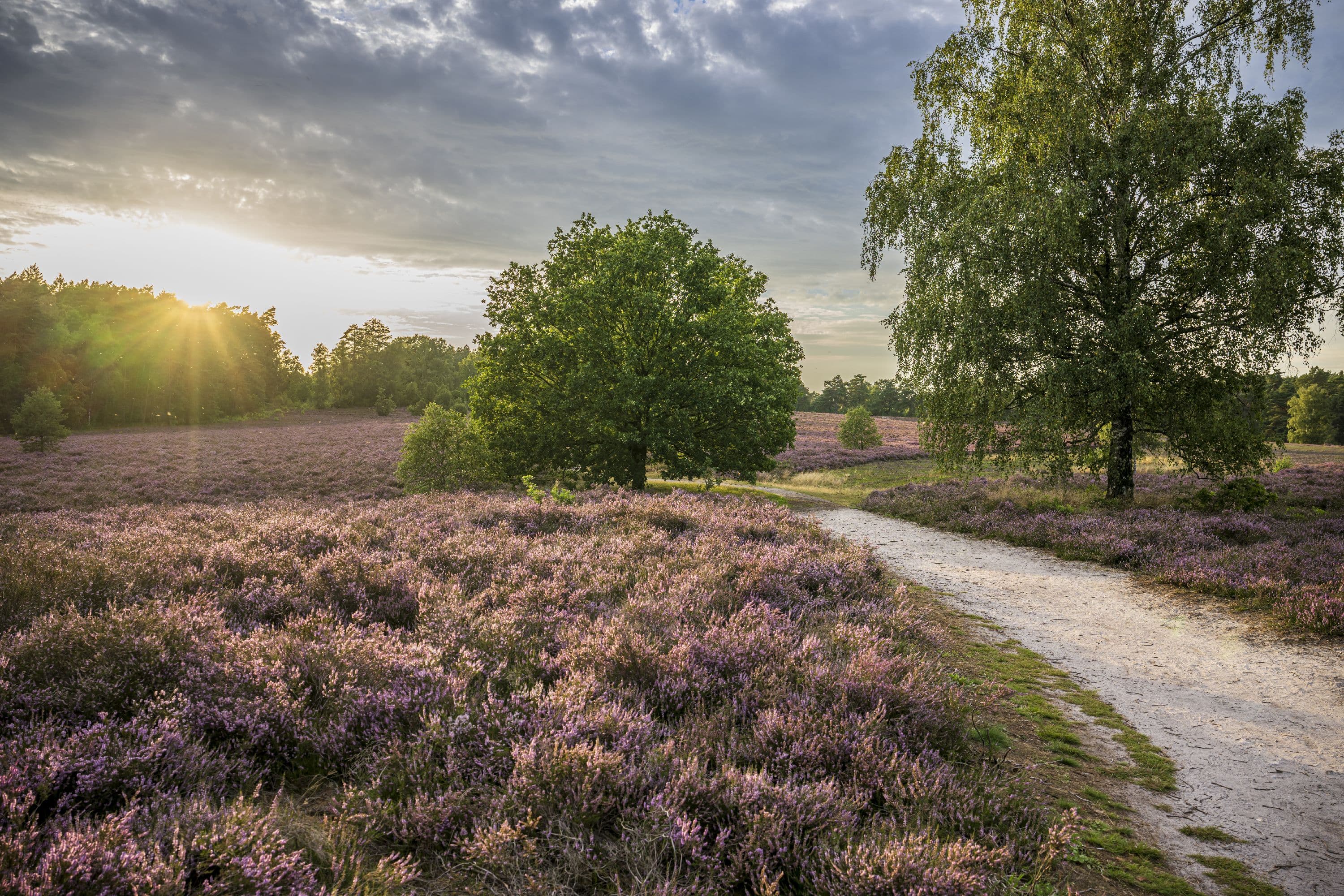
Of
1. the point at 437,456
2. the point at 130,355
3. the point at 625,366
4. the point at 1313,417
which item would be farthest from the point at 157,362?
the point at 1313,417

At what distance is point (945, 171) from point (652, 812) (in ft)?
65.3

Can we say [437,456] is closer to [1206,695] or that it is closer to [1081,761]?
[1081,761]

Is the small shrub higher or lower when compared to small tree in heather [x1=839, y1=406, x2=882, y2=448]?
lower

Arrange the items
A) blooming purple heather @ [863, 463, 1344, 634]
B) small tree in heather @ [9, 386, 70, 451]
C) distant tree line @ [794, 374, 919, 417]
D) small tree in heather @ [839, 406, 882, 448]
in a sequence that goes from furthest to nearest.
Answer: distant tree line @ [794, 374, 919, 417]
small tree in heather @ [839, 406, 882, 448]
small tree in heather @ [9, 386, 70, 451]
blooming purple heather @ [863, 463, 1344, 634]

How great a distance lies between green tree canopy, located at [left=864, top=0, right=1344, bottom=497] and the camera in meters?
14.4

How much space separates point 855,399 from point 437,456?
366ft

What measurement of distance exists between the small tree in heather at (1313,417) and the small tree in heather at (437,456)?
99078 mm

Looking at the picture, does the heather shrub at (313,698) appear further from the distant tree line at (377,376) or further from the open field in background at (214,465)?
the distant tree line at (377,376)

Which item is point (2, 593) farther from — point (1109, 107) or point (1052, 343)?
point (1109, 107)

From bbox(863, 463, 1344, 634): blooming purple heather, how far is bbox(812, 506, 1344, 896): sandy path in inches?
26.8

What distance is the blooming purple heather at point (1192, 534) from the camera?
8.77 m

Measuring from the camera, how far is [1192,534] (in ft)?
39.7

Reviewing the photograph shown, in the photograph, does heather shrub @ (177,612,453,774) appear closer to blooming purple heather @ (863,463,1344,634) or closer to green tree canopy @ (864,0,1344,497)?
blooming purple heather @ (863,463,1344,634)

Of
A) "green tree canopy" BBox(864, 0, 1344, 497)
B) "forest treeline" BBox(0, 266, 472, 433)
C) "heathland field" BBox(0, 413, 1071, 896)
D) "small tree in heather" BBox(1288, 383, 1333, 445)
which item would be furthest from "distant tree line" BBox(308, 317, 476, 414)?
"small tree in heather" BBox(1288, 383, 1333, 445)
